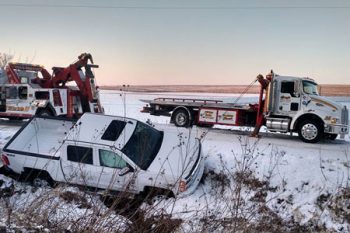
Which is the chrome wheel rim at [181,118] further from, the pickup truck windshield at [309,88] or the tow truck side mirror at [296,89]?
the pickup truck windshield at [309,88]

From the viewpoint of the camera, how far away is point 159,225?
4020 mm

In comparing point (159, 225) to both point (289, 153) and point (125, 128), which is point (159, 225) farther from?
point (289, 153)

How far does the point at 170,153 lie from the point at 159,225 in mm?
5695

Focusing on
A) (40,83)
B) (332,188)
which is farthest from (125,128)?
(40,83)

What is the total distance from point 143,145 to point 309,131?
7.40m

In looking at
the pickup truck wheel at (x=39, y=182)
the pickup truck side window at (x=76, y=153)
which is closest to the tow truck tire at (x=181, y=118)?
the pickup truck side window at (x=76, y=153)

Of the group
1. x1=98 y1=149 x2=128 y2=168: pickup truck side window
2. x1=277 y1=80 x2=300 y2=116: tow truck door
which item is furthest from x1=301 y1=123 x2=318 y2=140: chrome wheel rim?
x1=98 y1=149 x2=128 y2=168: pickup truck side window

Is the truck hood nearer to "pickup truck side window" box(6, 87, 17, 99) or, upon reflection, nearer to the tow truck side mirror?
the tow truck side mirror

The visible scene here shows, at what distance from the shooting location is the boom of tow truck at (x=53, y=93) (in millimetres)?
18000

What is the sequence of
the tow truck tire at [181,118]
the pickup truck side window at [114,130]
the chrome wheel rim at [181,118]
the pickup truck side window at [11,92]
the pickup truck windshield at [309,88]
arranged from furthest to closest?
1. the pickup truck side window at [11,92]
2. the chrome wheel rim at [181,118]
3. the tow truck tire at [181,118]
4. the pickup truck windshield at [309,88]
5. the pickup truck side window at [114,130]

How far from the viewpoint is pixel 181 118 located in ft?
57.6

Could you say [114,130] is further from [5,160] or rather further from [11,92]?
[11,92]

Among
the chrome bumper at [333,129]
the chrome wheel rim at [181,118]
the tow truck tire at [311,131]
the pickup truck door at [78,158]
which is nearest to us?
the pickup truck door at [78,158]

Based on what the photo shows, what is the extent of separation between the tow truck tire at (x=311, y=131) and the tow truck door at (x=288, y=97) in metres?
0.72
